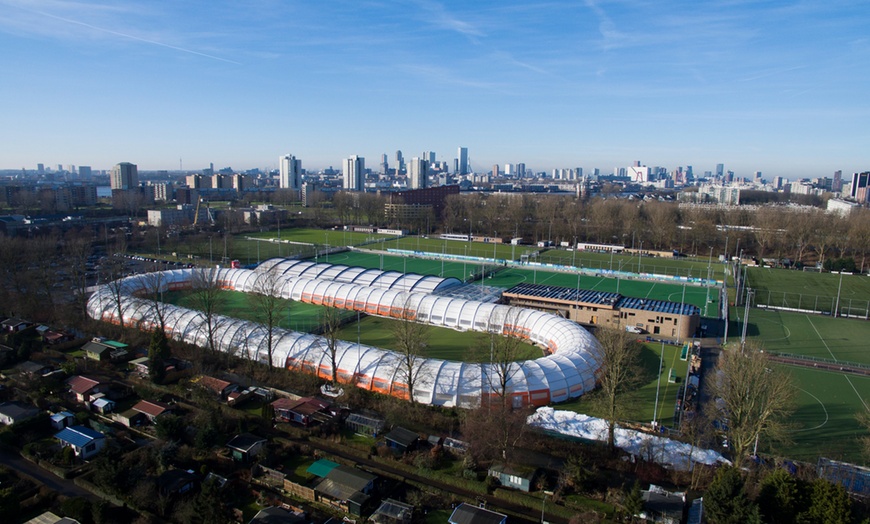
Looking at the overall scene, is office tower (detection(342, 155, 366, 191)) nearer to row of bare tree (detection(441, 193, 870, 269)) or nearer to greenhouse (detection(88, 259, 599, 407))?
row of bare tree (detection(441, 193, 870, 269))

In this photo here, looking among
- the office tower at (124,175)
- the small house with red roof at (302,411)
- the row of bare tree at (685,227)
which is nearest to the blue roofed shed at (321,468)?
the small house with red roof at (302,411)

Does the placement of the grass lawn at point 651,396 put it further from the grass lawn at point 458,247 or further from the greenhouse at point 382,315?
the grass lawn at point 458,247

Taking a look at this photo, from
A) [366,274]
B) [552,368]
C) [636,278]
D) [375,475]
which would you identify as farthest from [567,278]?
A: [375,475]

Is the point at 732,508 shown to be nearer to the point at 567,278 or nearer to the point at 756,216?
the point at 567,278

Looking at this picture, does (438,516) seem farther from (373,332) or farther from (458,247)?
(458,247)

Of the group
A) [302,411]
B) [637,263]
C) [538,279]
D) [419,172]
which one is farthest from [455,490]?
[419,172]

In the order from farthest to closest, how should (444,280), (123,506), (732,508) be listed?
(444,280) → (123,506) → (732,508)
